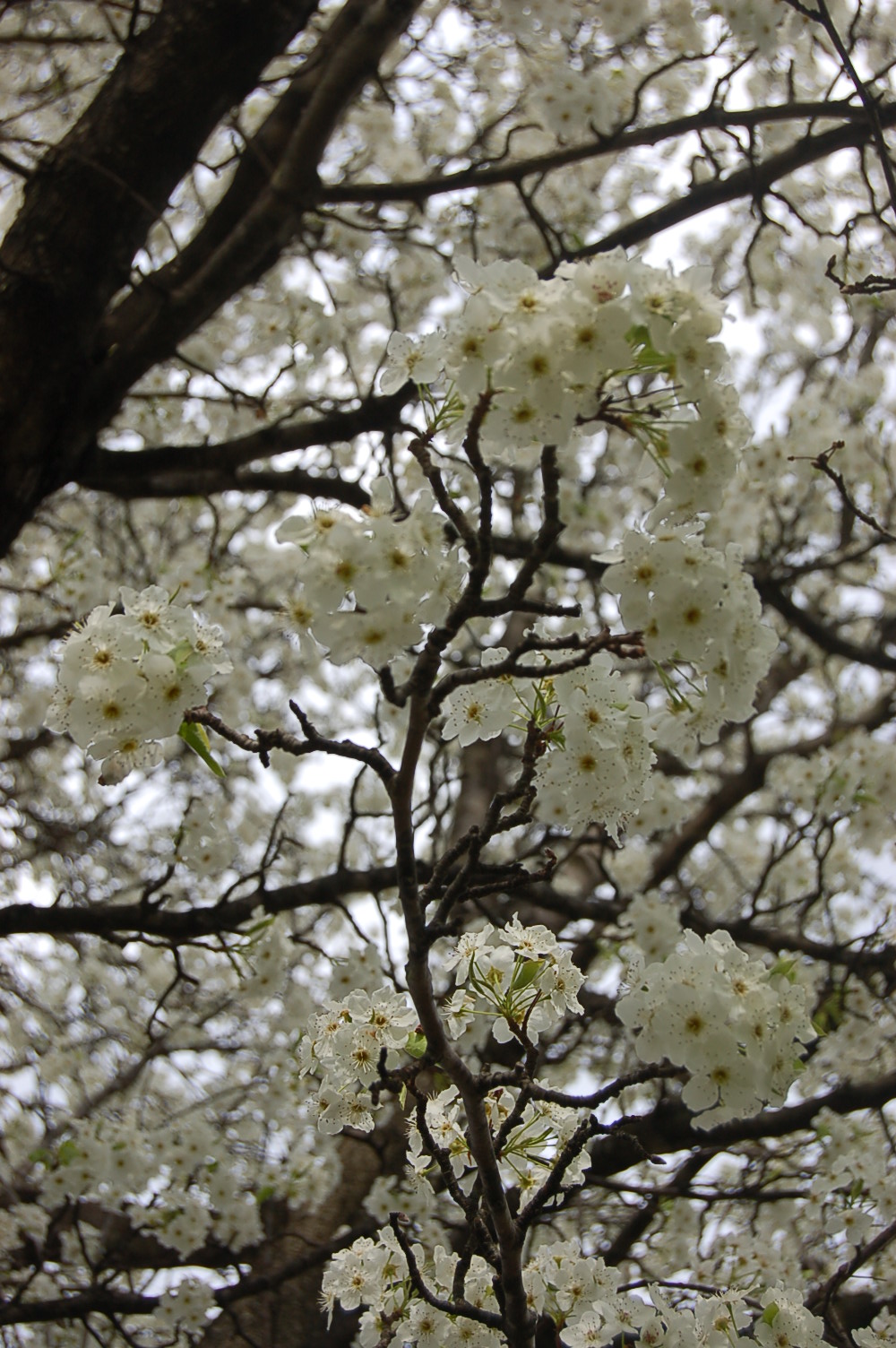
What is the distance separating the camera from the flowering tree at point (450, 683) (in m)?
1.32

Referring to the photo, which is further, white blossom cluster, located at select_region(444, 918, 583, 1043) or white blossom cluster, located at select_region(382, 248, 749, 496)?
white blossom cluster, located at select_region(444, 918, 583, 1043)

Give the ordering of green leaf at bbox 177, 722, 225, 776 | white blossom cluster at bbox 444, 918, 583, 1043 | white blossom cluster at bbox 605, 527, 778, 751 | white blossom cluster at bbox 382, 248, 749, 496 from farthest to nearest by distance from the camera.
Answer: white blossom cluster at bbox 444, 918, 583, 1043
green leaf at bbox 177, 722, 225, 776
white blossom cluster at bbox 605, 527, 778, 751
white blossom cluster at bbox 382, 248, 749, 496

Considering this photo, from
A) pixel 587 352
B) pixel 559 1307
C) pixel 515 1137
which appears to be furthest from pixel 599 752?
pixel 559 1307

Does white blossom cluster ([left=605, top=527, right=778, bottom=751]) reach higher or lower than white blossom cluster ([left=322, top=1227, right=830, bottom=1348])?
higher

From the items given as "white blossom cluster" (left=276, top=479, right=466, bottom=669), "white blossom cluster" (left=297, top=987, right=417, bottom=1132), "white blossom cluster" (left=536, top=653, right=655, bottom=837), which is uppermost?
"white blossom cluster" (left=536, top=653, right=655, bottom=837)

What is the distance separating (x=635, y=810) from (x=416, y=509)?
64cm

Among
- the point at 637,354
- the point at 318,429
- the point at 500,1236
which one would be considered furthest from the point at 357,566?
the point at 318,429

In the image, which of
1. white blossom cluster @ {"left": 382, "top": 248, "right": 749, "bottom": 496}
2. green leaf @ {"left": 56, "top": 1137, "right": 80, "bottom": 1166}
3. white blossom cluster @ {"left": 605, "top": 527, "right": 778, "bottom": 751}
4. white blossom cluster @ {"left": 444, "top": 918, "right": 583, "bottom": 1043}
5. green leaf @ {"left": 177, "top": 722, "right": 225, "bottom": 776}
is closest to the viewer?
white blossom cluster @ {"left": 382, "top": 248, "right": 749, "bottom": 496}

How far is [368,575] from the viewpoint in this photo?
3.98 ft

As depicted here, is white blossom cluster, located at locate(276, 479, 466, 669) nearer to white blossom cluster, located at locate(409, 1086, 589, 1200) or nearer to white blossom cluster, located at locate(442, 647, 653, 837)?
white blossom cluster, located at locate(442, 647, 653, 837)

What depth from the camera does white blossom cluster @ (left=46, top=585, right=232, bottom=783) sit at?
1329 mm

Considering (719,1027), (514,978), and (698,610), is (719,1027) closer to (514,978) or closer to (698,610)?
(514,978)

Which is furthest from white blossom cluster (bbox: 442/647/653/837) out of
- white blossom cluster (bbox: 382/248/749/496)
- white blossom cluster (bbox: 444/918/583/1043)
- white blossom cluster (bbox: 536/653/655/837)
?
white blossom cluster (bbox: 382/248/749/496)

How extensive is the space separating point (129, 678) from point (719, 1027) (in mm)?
1050
